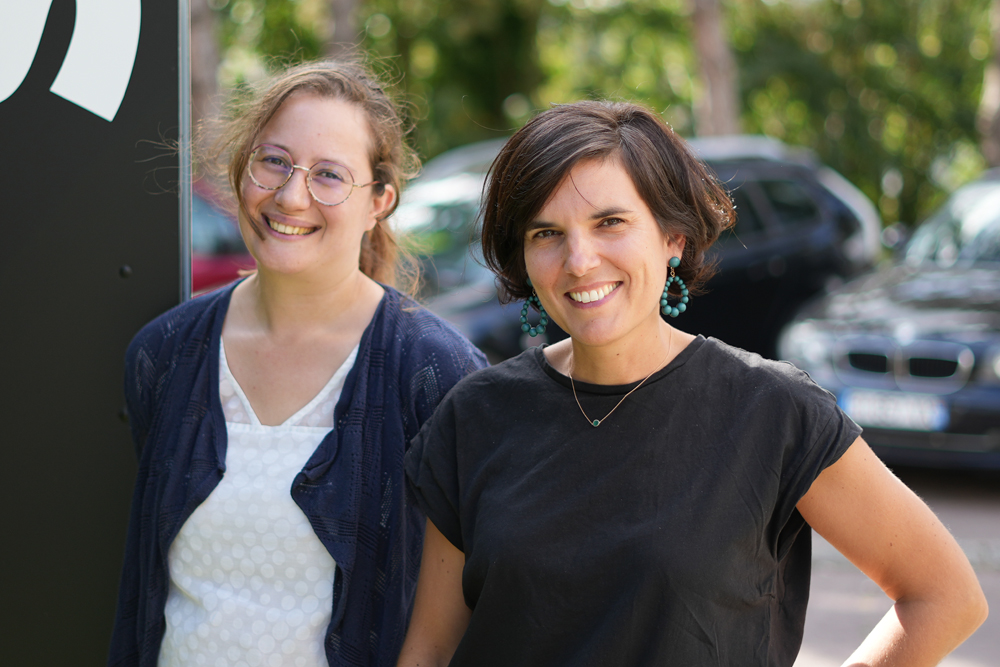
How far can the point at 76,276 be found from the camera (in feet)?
7.92

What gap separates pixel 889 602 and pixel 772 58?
67.6ft

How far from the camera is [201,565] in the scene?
6.82 ft

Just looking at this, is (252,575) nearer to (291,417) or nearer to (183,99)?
(291,417)

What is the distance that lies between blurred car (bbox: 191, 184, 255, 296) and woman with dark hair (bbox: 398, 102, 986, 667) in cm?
675

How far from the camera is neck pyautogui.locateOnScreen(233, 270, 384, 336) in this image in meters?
2.27

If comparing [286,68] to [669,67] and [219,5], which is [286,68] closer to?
[219,5]

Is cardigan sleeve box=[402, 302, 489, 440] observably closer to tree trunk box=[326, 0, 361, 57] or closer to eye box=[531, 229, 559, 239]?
eye box=[531, 229, 559, 239]

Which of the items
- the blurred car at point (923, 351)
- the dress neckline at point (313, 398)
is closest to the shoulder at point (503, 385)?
the dress neckline at point (313, 398)

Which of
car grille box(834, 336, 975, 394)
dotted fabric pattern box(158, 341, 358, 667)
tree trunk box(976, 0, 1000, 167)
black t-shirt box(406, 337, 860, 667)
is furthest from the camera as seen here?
tree trunk box(976, 0, 1000, 167)

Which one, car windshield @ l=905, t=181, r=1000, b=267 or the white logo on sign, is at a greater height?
the white logo on sign

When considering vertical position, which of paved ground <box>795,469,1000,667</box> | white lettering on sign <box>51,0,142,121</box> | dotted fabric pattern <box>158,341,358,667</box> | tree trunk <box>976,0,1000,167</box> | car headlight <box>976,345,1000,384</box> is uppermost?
tree trunk <box>976,0,1000,167</box>

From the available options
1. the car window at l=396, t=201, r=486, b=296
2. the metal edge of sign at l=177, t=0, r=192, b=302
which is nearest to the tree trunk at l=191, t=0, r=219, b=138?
the car window at l=396, t=201, r=486, b=296

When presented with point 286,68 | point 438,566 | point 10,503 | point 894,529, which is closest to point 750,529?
point 894,529

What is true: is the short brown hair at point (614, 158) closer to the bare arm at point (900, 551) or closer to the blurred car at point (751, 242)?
the bare arm at point (900, 551)
